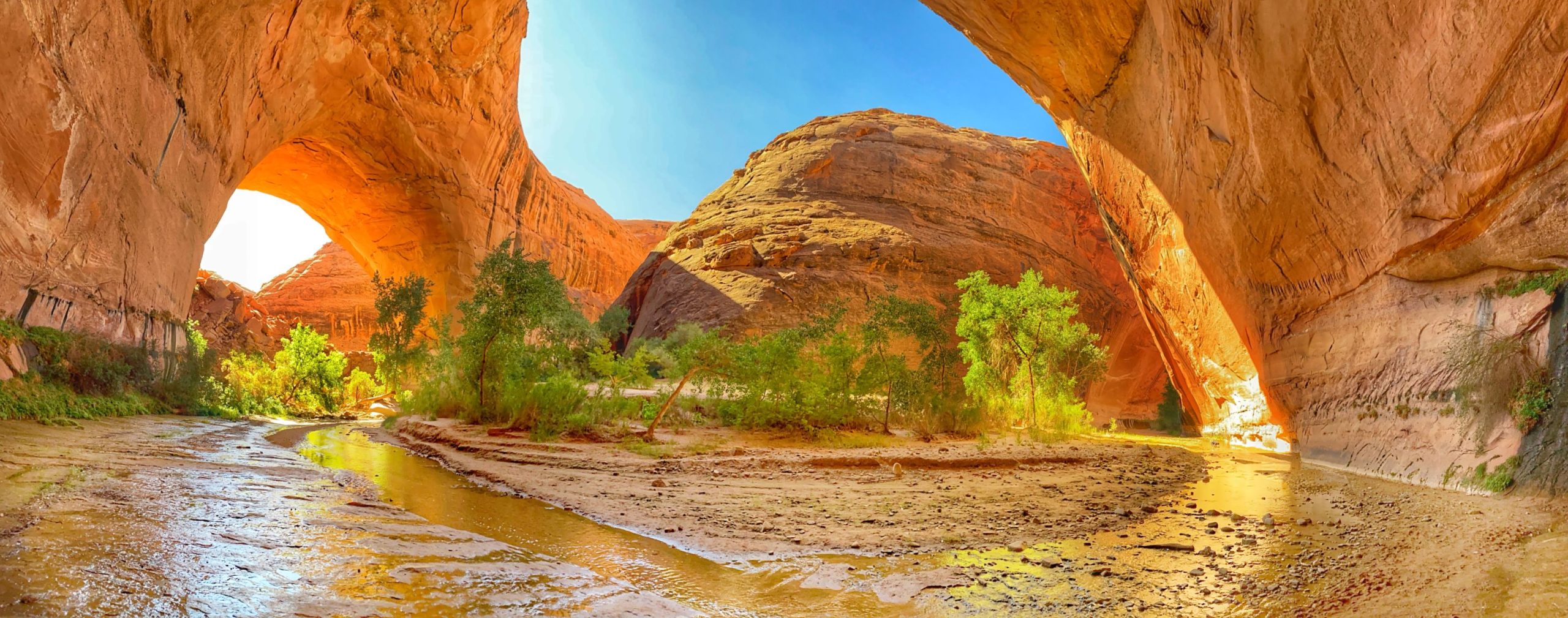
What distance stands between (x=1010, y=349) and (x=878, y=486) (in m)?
12.8

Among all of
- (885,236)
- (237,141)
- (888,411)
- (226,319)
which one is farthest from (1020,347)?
(226,319)

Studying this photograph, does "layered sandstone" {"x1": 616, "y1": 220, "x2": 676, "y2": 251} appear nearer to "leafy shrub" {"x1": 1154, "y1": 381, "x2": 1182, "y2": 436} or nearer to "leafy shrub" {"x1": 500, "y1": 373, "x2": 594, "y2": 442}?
"leafy shrub" {"x1": 1154, "y1": 381, "x2": 1182, "y2": 436}

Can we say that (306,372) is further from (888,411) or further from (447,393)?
(888,411)

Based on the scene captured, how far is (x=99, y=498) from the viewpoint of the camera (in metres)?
4.39

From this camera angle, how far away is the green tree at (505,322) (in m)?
13.9

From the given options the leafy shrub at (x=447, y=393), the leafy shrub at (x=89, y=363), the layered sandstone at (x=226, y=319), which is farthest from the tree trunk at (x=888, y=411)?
the layered sandstone at (x=226, y=319)

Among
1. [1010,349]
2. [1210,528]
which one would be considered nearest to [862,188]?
[1010,349]

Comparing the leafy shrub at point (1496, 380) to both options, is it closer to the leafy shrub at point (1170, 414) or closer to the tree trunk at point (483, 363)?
the tree trunk at point (483, 363)

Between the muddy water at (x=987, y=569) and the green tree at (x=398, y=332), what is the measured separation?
736 inches

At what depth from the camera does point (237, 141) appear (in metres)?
18.1

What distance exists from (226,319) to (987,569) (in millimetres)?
40091

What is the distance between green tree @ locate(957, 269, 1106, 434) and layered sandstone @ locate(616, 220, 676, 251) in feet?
185

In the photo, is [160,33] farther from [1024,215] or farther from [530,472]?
[1024,215]

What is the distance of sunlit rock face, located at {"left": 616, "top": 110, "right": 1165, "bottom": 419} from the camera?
3422 centimetres
